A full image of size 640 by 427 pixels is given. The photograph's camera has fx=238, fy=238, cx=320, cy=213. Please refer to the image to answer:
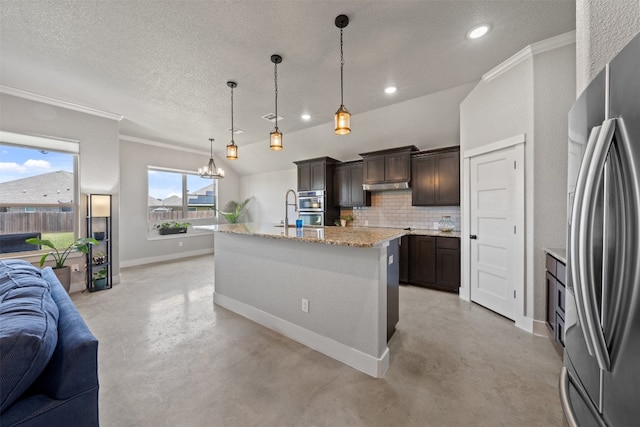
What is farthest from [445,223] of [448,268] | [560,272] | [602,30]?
[602,30]

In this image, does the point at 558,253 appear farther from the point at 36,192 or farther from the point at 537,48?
the point at 36,192

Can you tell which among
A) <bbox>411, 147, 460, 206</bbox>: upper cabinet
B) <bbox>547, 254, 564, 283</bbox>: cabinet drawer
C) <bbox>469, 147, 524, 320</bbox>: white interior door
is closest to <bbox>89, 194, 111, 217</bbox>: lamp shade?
<bbox>411, 147, 460, 206</bbox>: upper cabinet

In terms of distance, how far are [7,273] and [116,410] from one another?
1.16 metres

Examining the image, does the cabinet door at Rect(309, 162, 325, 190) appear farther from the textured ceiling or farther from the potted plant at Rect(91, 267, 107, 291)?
the potted plant at Rect(91, 267, 107, 291)

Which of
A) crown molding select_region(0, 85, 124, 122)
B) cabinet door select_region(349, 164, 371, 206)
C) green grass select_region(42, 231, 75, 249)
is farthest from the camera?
cabinet door select_region(349, 164, 371, 206)

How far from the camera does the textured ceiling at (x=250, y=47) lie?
2049 mm

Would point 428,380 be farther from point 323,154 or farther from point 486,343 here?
point 323,154

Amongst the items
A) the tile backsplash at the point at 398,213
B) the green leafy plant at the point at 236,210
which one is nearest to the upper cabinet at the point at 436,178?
the tile backsplash at the point at 398,213

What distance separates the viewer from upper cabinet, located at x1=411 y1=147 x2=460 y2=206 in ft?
13.4

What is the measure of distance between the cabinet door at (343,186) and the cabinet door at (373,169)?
563mm

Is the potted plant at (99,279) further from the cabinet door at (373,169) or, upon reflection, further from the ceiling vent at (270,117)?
the cabinet door at (373,169)

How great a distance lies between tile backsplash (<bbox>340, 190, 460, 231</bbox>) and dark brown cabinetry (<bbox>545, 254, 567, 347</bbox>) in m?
1.99

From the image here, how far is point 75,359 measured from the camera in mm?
1008

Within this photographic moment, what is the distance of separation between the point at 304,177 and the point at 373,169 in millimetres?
1760
